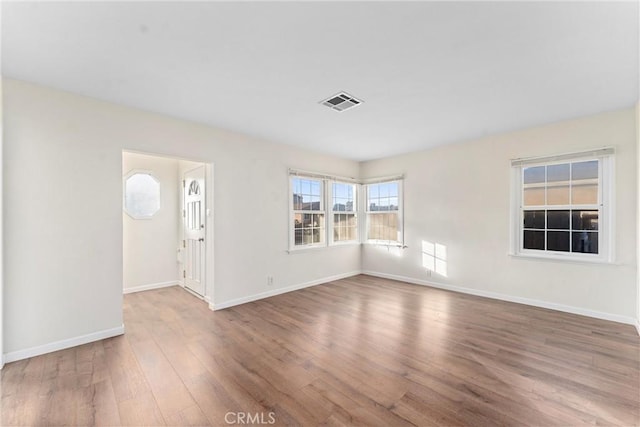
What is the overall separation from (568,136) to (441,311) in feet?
9.53

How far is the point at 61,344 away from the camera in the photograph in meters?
2.66

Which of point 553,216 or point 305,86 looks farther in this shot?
point 553,216

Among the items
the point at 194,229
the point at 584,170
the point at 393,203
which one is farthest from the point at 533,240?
the point at 194,229

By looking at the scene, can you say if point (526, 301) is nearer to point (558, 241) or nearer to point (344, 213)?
point (558, 241)

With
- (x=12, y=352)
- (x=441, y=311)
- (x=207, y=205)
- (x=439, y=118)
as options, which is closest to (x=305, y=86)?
(x=439, y=118)

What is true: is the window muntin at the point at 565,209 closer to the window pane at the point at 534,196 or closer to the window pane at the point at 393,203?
the window pane at the point at 534,196

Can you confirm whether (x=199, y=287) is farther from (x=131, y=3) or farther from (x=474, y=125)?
(x=474, y=125)

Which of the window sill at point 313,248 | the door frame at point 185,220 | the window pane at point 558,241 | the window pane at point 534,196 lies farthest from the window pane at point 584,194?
the door frame at point 185,220

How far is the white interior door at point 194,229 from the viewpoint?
4.25 m

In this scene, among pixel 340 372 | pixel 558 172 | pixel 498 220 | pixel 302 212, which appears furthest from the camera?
pixel 302 212

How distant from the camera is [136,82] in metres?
2.54

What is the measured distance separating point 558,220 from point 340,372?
3722 mm

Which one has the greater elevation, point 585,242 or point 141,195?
point 141,195

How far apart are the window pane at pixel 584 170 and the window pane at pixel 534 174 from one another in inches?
12.5
